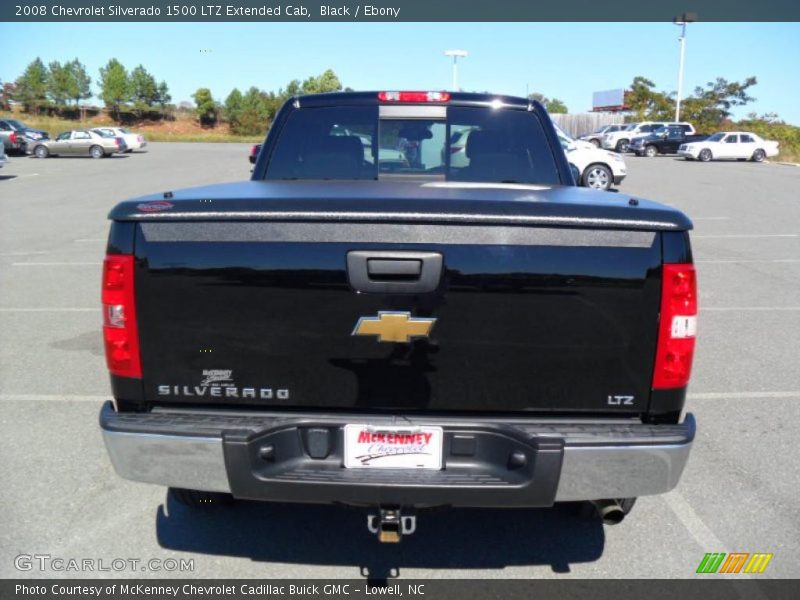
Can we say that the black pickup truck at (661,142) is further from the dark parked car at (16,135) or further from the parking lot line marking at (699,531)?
the parking lot line marking at (699,531)

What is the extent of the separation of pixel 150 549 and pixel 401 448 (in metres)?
1.50

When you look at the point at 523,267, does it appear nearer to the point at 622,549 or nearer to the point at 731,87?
the point at 622,549

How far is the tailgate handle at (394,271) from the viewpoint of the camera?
8.00 feet

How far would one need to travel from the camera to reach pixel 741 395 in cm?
516

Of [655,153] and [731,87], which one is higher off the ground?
[731,87]

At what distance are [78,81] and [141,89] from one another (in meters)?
8.39

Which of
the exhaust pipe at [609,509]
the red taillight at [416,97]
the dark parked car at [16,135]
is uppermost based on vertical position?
the dark parked car at [16,135]

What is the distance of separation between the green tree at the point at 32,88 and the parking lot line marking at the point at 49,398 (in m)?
87.6

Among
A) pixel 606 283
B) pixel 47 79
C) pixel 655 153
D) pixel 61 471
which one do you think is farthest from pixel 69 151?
pixel 47 79

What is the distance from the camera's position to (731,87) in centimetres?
5578

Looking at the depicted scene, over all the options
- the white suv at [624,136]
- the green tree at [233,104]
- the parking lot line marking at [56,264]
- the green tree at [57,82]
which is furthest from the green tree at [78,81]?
the parking lot line marking at [56,264]

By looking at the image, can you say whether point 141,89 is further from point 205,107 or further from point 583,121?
point 583,121

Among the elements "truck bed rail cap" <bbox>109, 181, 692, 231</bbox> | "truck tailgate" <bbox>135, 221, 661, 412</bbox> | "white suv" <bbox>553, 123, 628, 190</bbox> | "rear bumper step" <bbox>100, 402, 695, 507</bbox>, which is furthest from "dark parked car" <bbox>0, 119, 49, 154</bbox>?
"rear bumper step" <bbox>100, 402, 695, 507</bbox>

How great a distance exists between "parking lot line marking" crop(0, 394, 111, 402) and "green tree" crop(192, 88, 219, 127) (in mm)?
81807
